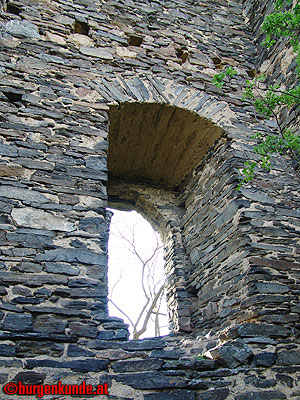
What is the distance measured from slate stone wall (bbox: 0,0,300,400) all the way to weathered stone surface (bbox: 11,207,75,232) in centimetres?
1

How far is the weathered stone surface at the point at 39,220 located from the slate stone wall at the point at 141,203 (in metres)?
0.01

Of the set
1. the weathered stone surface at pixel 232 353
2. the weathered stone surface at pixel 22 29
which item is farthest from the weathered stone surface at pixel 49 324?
the weathered stone surface at pixel 22 29

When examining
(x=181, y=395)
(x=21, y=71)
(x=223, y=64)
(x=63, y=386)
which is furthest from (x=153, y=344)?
(x=223, y=64)

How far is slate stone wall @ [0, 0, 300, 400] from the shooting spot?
2.15 meters

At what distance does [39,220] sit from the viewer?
2.59 metres

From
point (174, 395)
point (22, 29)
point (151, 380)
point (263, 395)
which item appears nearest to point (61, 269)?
point (151, 380)

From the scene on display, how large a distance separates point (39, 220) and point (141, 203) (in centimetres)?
229

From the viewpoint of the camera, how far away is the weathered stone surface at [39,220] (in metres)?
2.54

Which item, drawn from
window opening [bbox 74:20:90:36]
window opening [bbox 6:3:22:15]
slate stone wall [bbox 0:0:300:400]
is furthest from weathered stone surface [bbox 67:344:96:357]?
window opening [bbox 6:3:22:15]

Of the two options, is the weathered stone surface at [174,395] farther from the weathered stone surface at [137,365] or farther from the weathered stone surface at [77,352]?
the weathered stone surface at [77,352]

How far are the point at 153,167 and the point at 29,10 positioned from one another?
261cm

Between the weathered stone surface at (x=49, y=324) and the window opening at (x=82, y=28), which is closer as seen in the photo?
the weathered stone surface at (x=49, y=324)

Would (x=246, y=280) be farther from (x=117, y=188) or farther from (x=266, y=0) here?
(x=266, y=0)

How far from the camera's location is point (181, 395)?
6.59 ft
